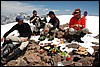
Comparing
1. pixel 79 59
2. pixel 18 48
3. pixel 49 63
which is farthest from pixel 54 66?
pixel 18 48

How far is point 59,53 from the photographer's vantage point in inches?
372

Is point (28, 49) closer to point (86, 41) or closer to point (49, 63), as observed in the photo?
point (49, 63)

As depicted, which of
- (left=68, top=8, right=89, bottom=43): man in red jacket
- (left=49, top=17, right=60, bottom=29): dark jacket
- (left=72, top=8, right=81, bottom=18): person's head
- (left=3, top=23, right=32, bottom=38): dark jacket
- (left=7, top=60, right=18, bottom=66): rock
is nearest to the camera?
(left=7, top=60, right=18, bottom=66): rock

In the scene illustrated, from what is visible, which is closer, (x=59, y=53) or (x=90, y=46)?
(x=59, y=53)

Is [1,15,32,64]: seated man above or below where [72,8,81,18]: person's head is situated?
below

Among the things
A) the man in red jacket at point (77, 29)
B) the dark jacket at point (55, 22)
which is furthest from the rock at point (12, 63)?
the dark jacket at point (55, 22)

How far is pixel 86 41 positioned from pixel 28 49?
125 inches

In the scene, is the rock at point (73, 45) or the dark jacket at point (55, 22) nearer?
the rock at point (73, 45)

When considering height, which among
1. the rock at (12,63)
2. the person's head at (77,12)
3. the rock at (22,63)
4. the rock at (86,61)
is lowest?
the rock at (12,63)

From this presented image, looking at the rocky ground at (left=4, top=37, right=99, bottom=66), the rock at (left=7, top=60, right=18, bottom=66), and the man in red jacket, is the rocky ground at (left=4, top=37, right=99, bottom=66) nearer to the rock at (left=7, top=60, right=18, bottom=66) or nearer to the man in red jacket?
the rock at (left=7, top=60, right=18, bottom=66)

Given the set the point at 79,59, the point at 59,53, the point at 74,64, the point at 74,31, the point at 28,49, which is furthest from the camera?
the point at 74,31

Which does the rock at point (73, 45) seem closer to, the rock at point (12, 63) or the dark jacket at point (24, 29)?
the dark jacket at point (24, 29)

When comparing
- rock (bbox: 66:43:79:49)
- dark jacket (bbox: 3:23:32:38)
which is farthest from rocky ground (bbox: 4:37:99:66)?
dark jacket (bbox: 3:23:32:38)

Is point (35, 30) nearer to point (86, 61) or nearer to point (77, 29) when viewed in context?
point (77, 29)
